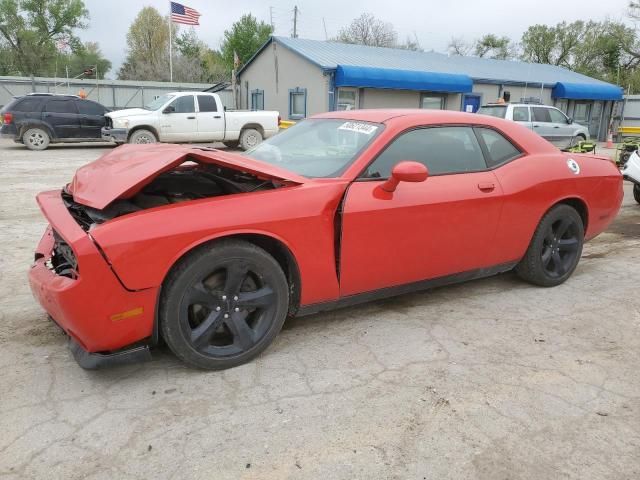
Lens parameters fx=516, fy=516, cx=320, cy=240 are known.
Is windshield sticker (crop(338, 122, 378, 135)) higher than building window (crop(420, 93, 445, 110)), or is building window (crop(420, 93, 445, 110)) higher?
building window (crop(420, 93, 445, 110))

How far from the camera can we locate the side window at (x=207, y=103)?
1540 centimetres

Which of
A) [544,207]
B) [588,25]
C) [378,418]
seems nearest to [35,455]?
[378,418]

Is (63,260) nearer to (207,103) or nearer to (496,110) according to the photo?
(207,103)

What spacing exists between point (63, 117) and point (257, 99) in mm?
11940

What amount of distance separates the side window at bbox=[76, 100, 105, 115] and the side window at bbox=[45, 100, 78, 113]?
0.55 ft

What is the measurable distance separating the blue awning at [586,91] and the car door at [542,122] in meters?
10.1

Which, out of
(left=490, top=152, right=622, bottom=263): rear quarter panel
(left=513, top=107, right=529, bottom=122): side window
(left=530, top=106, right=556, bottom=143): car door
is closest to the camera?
(left=490, top=152, right=622, bottom=263): rear quarter panel

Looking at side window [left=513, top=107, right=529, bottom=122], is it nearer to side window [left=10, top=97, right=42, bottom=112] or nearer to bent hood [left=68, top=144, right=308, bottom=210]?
side window [left=10, top=97, right=42, bottom=112]

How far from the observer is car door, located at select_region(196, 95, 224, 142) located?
15375mm

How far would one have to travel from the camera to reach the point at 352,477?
215 cm

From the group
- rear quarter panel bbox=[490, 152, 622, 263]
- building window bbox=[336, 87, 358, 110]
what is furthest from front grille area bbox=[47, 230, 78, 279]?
building window bbox=[336, 87, 358, 110]

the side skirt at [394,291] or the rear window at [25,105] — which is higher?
the rear window at [25,105]

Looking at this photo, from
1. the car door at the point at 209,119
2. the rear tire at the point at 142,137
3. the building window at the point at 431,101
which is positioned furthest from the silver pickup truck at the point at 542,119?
the rear tire at the point at 142,137

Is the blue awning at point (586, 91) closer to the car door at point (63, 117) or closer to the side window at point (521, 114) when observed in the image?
the side window at point (521, 114)
